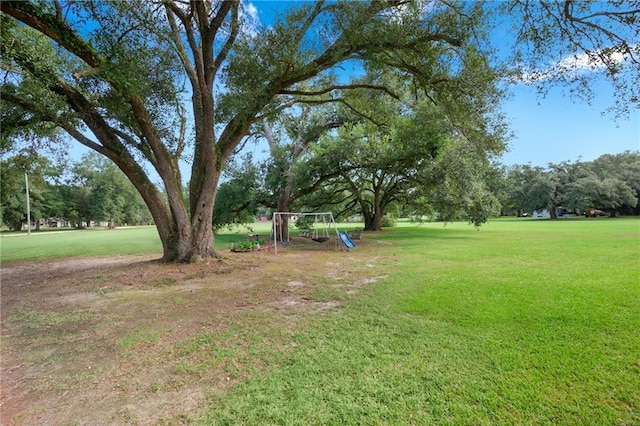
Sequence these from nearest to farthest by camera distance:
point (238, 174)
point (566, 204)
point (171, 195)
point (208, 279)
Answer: point (208, 279), point (171, 195), point (238, 174), point (566, 204)

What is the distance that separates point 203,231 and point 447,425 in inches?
323

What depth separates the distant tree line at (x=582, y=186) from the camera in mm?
37500

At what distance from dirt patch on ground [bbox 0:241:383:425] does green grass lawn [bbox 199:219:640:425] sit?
459mm

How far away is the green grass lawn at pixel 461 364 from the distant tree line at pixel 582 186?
3751 centimetres

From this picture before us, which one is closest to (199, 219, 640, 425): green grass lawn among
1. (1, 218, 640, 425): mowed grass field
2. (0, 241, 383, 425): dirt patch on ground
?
(1, 218, 640, 425): mowed grass field

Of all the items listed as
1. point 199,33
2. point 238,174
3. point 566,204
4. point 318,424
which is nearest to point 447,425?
point 318,424

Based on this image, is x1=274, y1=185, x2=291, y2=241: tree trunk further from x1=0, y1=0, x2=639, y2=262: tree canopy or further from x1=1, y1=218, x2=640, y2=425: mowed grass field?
x1=1, y1=218, x2=640, y2=425: mowed grass field

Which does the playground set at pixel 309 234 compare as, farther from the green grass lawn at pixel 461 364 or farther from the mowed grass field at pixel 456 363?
the green grass lawn at pixel 461 364

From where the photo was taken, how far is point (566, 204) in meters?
40.4

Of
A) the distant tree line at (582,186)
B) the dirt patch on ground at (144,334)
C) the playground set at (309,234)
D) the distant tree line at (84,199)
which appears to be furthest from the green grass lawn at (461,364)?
the distant tree line at (84,199)

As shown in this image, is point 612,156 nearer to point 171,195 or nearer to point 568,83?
point 568,83

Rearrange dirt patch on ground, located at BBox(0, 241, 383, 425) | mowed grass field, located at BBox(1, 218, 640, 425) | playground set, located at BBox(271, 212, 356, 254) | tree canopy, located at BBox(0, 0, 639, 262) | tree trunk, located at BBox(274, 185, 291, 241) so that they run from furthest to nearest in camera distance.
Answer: tree trunk, located at BBox(274, 185, 291, 241) → playground set, located at BBox(271, 212, 356, 254) → tree canopy, located at BBox(0, 0, 639, 262) → dirt patch on ground, located at BBox(0, 241, 383, 425) → mowed grass field, located at BBox(1, 218, 640, 425)

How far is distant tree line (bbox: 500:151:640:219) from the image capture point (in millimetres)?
37500

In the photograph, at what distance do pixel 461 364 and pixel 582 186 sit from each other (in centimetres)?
4819
